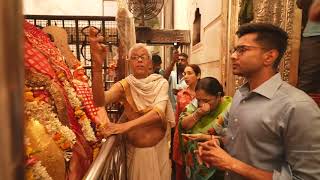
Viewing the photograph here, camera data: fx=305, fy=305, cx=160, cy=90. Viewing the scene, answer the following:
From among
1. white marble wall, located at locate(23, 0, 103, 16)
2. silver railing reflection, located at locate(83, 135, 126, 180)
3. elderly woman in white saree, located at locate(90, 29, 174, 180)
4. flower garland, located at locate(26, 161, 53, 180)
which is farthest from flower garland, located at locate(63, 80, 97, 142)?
white marble wall, located at locate(23, 0, 103, 16)

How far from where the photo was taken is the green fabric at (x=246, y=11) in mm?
2717

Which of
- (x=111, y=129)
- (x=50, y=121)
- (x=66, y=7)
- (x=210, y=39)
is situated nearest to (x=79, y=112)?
(x=111, y=129)

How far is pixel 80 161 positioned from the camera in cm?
205

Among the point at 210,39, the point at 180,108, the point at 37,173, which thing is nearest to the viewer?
the point at 37,173

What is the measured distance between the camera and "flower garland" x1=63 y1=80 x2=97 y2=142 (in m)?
2.10

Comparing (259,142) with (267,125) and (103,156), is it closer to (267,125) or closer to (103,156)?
(267,125)

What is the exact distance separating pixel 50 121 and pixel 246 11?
198 cm

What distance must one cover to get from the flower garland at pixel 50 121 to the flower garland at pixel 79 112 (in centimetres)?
31

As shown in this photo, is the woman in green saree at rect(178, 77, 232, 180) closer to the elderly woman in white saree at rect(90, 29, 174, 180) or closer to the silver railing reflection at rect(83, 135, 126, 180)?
the elderly woman in white saree at rect(90, 29, 174, 180)

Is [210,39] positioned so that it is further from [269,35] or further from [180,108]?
[269,35]

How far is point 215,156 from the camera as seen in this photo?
1572 mm

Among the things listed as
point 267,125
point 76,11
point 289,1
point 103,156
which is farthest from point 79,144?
point 76,11

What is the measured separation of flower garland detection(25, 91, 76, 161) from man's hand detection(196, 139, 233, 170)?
779 mm

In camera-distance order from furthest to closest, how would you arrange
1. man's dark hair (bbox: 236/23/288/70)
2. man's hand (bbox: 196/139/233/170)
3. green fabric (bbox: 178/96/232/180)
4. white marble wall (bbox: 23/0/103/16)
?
white marble wall (bbox: 23/0/103/16) → green fabric (bbox: 178/96/232/180) → man's dark hair (bbox: 236/23/288/70) → man's hand (bbox: 196/139/233/170)
